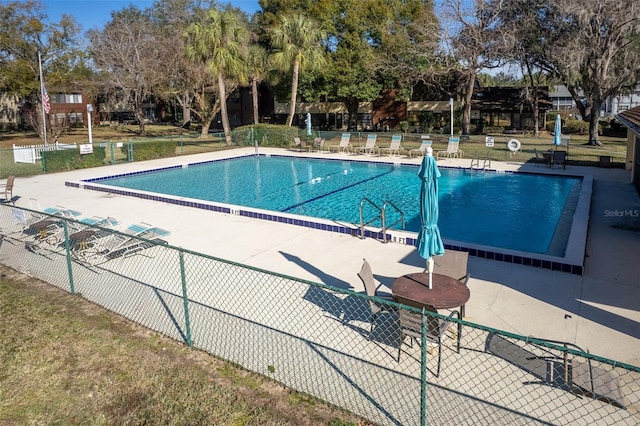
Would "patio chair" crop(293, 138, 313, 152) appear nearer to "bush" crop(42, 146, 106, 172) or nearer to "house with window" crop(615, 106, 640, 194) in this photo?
"bush" crop(42, 146, 106, 172)

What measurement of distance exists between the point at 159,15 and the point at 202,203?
55.2 meters

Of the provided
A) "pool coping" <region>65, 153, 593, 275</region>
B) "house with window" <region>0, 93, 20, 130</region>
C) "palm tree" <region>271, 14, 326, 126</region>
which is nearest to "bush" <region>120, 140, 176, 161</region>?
"pool coping" <region>65, 153, 593, 275</region>

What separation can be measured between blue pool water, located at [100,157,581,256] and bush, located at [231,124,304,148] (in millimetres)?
4732

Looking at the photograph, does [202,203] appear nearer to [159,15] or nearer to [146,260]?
[146,260]

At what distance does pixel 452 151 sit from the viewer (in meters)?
21.6

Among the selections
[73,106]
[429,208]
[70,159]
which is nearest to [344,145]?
[70,159]

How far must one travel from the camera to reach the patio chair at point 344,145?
81.6 feet

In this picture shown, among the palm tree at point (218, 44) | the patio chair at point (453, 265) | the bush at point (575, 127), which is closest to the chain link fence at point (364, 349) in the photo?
the patio chair at point (453, 265)

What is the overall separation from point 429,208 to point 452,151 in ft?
53.8

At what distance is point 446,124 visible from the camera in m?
39.7

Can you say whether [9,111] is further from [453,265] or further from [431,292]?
[431,292]

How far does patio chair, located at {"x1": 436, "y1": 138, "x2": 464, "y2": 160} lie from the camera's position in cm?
2162

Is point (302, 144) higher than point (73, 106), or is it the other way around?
point (73, 106)

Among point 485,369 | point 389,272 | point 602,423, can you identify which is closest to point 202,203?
point 389,272
